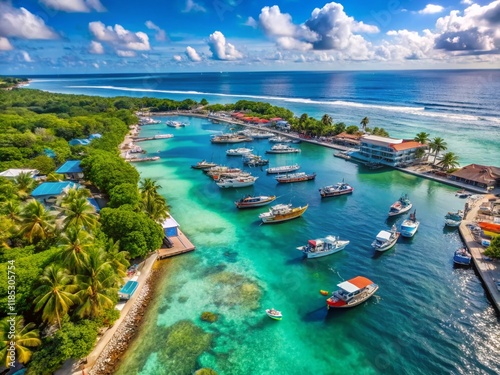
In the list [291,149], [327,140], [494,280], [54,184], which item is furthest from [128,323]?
[327,140]

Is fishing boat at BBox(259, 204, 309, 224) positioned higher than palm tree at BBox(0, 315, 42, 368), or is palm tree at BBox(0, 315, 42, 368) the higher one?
palm tree at BBox(0, 315, 42, 368)

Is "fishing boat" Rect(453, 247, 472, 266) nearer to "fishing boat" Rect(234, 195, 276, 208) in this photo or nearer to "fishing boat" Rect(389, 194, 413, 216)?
"fishing boat" Rect(389, 194, 413, 216)

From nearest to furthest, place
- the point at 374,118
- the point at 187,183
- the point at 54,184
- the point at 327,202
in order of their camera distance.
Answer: the point at 54,184 < the point at 327,202 < the point at 187,183 < the point at 374,118

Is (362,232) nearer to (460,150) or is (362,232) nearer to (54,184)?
(54,184)

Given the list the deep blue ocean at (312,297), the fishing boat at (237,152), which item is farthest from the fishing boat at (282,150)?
the deep blue ocean at (312,297)

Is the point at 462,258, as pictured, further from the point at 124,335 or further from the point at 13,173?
the point at 13,173

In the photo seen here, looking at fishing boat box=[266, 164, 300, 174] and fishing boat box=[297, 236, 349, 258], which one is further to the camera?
fishing boat box=[266, 164, 300, 174]

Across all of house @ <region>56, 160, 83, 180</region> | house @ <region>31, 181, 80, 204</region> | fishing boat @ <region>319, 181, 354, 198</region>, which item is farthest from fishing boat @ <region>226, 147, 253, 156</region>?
house @ <region>31, 181, 80, 204</region>
